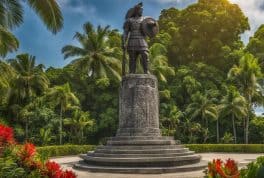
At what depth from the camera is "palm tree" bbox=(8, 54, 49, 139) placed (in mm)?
29453

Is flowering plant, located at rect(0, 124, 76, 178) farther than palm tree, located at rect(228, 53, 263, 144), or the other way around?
palm tree, located at rect(228, 53, 263, 144)

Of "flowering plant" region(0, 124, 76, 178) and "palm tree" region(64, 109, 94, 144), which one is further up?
"palm tree" region(64, 109, 94, 144)

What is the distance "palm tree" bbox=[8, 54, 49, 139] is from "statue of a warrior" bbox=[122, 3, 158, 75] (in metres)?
16.6

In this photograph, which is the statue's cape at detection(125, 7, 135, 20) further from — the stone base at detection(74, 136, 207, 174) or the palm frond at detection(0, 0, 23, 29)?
the palm frond at detection(0, 0, 23, 29)

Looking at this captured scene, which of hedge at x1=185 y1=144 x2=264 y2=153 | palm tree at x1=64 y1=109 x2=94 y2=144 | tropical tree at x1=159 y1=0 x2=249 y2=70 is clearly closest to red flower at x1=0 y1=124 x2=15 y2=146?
hedge at x1=185 y1=144 x2=264 y2=153

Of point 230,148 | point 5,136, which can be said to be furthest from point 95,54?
Answer: point 5,136

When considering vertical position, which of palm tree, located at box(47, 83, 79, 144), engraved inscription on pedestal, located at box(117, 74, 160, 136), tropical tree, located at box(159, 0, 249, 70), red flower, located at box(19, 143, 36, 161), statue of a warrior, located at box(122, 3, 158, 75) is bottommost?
red flower, located at box(19, 143, 36, 161)

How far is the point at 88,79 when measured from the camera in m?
33.5

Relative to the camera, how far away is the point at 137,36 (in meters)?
14.6

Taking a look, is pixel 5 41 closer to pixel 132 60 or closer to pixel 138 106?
pixel 132 60

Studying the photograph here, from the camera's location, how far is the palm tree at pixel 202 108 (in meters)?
32.3

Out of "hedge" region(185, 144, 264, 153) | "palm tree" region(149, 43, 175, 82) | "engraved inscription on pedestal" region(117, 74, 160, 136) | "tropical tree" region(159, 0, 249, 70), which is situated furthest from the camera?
"tropical tree" region(159, 0, 249, 70)

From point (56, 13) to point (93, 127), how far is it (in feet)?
73.3

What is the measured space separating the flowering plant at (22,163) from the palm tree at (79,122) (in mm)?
24870
